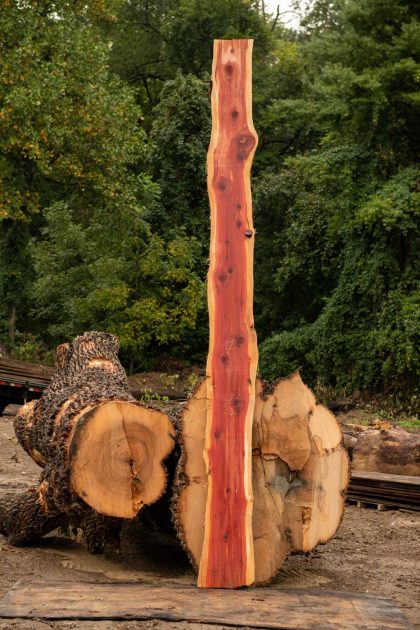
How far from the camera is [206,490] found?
592 centimetres

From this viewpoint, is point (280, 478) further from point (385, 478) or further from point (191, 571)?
point (385, 478)

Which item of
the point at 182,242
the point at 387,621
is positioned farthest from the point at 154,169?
the point at 387,621

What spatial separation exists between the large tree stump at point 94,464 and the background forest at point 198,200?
45.4 ft

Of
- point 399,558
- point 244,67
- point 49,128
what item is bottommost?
point 399,558

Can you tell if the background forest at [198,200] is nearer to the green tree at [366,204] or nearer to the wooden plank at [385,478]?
the green tree at [366,204]

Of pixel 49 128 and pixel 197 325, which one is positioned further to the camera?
pixel 197 325

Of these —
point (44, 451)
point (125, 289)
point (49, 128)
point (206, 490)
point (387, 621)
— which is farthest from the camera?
point (125, 289)

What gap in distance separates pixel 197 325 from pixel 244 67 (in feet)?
68.9

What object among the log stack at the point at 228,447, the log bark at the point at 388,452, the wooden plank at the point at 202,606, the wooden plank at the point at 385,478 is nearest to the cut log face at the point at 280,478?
the log stack at the point at 228,447

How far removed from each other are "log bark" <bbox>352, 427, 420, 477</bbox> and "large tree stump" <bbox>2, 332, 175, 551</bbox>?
3926mm

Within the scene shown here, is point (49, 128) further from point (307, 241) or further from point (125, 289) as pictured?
point (307, 241)

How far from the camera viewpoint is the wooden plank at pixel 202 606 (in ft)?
16.5

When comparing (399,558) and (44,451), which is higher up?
(44,451)

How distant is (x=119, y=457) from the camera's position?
6.04 meters
